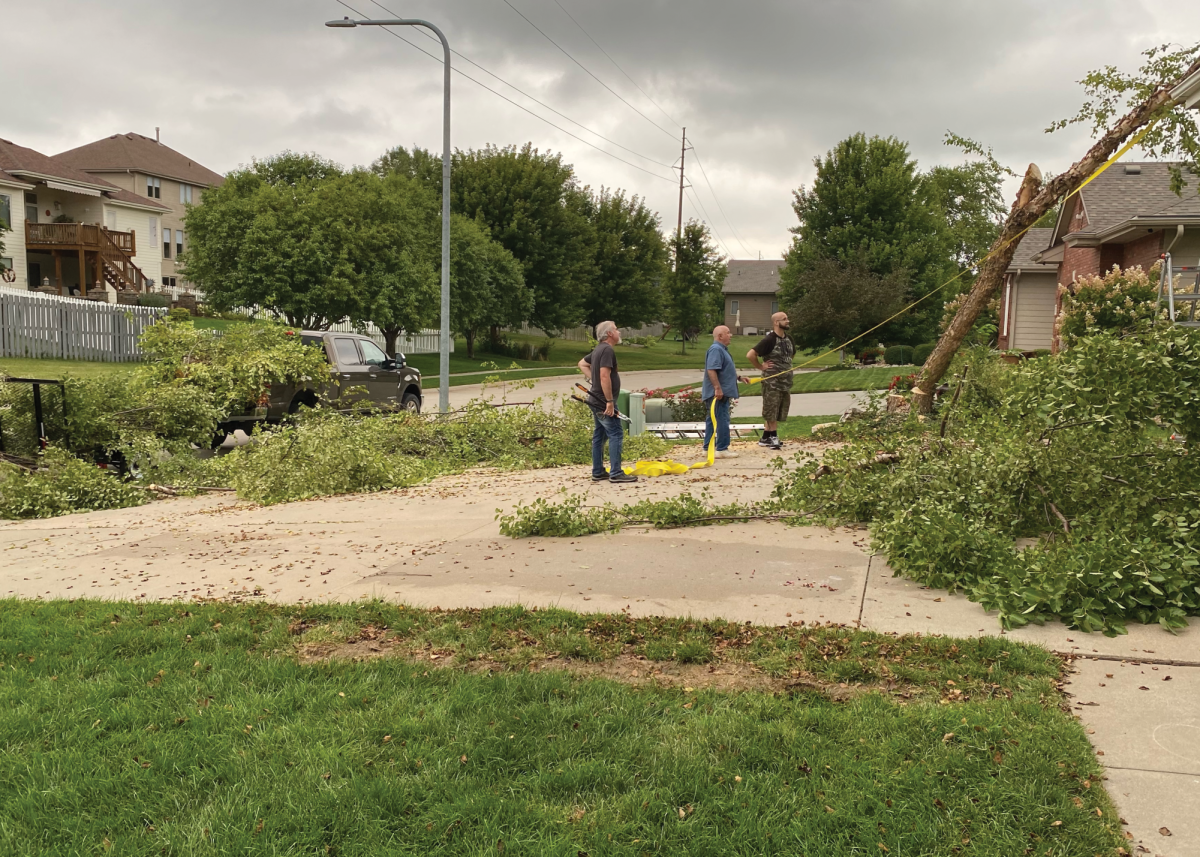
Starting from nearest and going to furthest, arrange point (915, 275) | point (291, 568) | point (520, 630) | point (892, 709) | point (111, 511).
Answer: point (892, 709)
point (520, 630)
point (291, 568)
point (111, 511)
point (915, 275)

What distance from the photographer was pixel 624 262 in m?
50.8

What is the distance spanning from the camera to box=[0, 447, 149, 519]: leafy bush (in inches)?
378

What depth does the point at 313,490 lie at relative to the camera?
10.2 meters

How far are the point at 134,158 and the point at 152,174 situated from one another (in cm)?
131

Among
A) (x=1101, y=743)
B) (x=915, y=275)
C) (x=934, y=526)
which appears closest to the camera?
(x=1101, y=743)

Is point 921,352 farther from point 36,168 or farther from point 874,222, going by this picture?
point 36,168

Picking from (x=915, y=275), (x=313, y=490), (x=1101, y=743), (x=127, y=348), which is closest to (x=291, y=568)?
(x=313, y=490)

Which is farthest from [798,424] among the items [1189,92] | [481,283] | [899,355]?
[899,355]

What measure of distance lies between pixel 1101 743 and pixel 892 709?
2.38 feet

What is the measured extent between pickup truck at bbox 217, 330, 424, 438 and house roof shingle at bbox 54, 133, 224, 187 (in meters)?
41.9

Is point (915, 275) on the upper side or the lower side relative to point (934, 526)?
upper

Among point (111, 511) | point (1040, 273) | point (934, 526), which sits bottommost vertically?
point (111, 511)

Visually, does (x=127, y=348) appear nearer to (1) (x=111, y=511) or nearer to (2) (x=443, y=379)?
(2) (x=443, y=379)

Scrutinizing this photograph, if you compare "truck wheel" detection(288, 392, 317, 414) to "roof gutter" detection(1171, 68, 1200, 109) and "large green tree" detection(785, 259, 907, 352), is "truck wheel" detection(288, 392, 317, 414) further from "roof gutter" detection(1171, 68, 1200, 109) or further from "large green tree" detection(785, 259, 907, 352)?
"large green tree" detection(785, 259, 907, 352)
